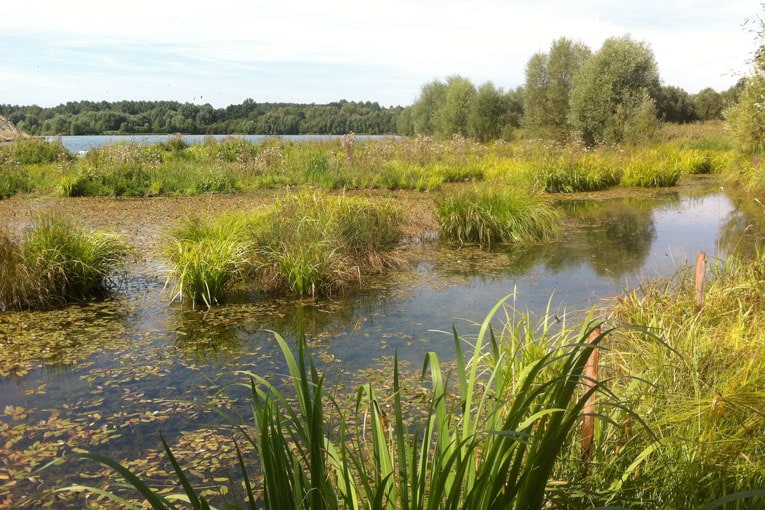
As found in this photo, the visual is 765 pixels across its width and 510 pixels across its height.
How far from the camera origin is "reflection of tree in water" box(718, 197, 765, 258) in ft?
25.7

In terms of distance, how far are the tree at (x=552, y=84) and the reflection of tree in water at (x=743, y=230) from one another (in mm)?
15411

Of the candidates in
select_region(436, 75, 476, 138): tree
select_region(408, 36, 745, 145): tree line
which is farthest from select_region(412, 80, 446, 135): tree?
select_region(436, 75, 476, 138): tree

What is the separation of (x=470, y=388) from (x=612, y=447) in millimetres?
1168

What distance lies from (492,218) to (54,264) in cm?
581

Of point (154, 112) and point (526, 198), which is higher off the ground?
point (154, 112)

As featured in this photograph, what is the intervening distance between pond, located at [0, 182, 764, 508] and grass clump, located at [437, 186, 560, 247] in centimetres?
41

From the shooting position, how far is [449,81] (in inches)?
1400

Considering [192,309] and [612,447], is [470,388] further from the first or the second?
[192,309]

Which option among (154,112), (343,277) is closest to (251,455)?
(343,277)

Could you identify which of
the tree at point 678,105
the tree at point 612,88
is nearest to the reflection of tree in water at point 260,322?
the tree at point 612,88

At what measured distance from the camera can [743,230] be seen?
9531 mm

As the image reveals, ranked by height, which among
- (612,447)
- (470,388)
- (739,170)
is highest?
(739,170)

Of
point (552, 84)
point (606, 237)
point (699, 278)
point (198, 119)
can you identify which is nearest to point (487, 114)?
point (552, 84)

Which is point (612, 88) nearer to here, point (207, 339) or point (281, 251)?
point (281, 251)
